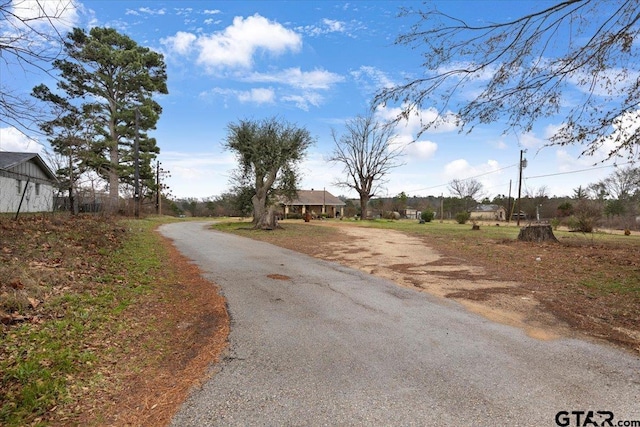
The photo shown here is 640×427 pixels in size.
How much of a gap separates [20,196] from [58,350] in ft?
82.7

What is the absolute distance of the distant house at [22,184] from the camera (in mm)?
19788

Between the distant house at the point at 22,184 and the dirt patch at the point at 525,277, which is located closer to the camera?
the dirt patch at the point at 525,277

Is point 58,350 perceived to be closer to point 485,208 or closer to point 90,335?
point 90,335

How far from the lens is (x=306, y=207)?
178 ft

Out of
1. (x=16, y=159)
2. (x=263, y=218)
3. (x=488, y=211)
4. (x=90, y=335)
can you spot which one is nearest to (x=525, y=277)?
(x=90, y=335)

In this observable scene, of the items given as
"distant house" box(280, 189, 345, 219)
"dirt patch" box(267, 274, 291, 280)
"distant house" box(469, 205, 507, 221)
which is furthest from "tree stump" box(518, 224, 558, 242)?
"distant house" box(469, 205, 507, 221)

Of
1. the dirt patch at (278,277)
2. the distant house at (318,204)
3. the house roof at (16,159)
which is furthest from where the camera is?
the distant house at (318,204)

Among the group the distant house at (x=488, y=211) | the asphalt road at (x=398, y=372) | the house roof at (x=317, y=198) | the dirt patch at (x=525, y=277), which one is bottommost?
the asphalt road at (x=398, y=372)

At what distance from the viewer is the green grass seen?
103 inches

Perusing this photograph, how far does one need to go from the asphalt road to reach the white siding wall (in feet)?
63.1

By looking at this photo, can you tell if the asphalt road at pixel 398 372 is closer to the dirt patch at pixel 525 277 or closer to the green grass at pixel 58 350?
the dirt patch at pixel 525 277

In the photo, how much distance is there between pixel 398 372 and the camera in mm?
3197

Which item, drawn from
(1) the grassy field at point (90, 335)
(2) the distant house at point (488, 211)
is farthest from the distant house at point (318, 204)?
(1) the grassy field at point (90, 335)

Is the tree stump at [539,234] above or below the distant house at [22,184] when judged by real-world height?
below
